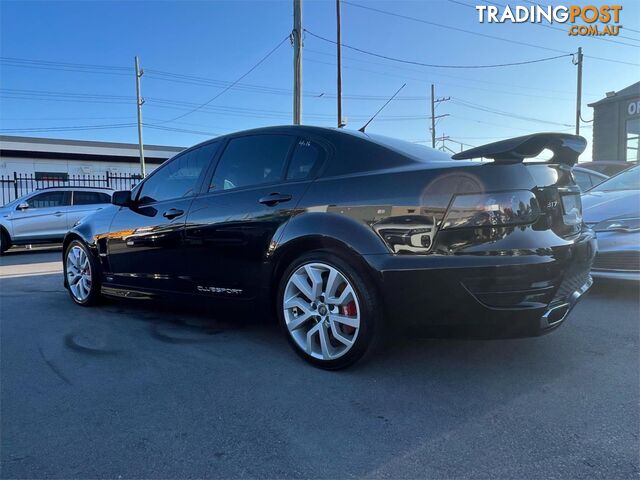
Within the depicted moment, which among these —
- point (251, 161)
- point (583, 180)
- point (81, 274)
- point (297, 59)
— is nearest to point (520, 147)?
point (251, 161)

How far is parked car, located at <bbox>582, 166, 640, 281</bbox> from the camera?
409 centimetres

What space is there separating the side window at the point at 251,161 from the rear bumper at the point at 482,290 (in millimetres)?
1123

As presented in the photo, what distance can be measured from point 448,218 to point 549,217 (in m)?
0.59

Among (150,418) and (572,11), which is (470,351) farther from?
(572,11)

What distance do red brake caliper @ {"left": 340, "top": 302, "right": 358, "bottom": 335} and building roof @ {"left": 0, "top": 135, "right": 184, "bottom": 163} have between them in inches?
A: 1199

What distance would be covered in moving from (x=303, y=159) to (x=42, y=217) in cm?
1037

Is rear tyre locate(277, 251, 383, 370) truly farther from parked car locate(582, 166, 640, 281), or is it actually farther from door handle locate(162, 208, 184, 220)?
parked car locate(582, 166, 640, 281)

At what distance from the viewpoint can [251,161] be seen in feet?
11.2

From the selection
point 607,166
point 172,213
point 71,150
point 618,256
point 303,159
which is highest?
point 71,150

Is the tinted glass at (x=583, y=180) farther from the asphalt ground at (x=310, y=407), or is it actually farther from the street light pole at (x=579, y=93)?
the street light pole at (x=579, y=93)

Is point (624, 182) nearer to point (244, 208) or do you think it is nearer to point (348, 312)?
point (348, 312)

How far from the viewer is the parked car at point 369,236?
2.33 metres

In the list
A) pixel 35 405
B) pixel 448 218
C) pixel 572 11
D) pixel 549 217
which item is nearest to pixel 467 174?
pixel 448 218

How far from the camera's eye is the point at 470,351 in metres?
3.07
